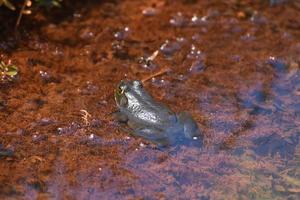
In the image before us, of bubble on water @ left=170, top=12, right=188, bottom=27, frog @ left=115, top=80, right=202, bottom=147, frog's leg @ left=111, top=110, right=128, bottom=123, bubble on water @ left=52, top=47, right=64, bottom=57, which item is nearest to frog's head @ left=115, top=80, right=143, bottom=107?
frog @ left=115, top=80, right=202, bottom=147

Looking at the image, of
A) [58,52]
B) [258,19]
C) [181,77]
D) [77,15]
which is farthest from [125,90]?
[258,19]

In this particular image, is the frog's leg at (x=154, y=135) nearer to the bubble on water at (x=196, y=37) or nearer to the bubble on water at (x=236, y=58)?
the bubble on water at (x=236, y=58)

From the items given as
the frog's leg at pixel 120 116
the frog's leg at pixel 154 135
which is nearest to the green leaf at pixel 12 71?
the frog's leg at pixel 120 116

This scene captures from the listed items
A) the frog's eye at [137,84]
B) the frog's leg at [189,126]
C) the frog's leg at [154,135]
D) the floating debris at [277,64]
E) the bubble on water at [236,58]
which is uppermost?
the frog's eye at [137,84]

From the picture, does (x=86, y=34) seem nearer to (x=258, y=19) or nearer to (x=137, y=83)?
(x=137, y=83)

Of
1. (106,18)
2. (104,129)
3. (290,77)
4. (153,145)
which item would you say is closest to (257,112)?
(290,77)
